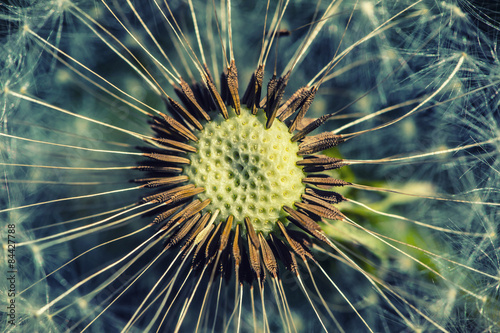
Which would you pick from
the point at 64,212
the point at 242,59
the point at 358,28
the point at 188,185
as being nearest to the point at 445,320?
the point at 188,185

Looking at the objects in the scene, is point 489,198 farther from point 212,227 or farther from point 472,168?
point 212,227

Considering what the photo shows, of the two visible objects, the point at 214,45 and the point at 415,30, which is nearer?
the point at 415,30

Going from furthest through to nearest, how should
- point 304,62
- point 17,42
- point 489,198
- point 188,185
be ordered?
point 304,62 < point 17,42 < point 489,198 < point 188,185

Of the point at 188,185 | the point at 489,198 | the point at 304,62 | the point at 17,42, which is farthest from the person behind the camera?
the point at 304,62

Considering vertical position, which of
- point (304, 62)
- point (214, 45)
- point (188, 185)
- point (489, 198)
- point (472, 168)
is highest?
point (214, 45)

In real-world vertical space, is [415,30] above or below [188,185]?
above
